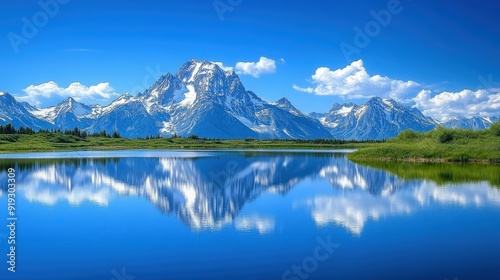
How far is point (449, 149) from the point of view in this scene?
8919cm

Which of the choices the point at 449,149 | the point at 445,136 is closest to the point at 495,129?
the point at 445,136

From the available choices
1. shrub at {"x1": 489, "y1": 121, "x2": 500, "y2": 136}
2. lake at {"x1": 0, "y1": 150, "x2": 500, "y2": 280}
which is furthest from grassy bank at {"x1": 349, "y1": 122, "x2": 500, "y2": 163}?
lake at {"x1": 0, "y1": 150, "x2": 500, "y2": 280}

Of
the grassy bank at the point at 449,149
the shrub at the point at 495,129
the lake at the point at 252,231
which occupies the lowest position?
the lake at the point at 252,231

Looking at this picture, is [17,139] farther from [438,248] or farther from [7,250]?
[438,248]

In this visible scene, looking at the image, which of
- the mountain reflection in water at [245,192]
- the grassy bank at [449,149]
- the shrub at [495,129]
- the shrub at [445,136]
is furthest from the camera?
the shrub at [495,129]

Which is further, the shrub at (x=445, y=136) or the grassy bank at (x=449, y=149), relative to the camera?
the shrub at (x=445, y=136)

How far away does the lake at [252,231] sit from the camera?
18250mm

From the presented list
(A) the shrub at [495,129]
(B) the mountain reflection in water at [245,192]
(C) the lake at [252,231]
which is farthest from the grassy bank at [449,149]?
(C) the lake at [252,231]

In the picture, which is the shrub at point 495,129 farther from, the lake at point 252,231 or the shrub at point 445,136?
the lake at point 252,231

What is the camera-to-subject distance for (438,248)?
70.8 feet

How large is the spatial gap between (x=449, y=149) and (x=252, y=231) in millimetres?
75163

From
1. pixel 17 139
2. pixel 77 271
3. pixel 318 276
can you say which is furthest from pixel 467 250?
pixel 17 139

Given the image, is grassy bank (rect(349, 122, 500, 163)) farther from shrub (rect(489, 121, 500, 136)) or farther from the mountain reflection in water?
the mountain reflection in water

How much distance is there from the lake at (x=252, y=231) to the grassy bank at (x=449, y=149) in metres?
39.8
